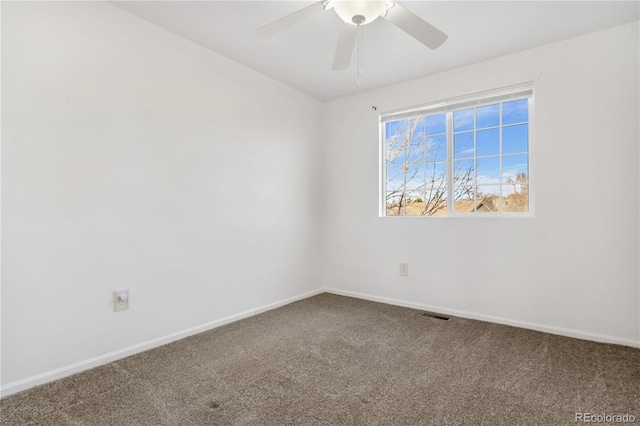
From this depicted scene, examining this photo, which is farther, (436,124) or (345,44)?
(436,124)

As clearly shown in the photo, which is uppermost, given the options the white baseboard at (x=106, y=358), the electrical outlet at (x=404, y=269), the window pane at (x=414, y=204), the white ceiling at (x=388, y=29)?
the white ceiling at (x=388, y=29)

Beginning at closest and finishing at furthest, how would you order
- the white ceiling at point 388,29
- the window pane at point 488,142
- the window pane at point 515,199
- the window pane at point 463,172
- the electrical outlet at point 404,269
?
the white ceiling at point 388,29 → the window pane at point 515,199 → the window pane at point 488,142 → the window pane at point 463,172 → the electrical outlet at point 404,269

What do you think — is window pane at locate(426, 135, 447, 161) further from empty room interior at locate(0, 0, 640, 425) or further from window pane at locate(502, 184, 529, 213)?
window pane at locate(502, 184, 529, 213)

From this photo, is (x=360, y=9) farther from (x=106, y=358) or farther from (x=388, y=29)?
(x=106, y=358)

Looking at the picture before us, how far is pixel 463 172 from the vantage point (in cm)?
294

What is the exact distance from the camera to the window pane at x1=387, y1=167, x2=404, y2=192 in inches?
131

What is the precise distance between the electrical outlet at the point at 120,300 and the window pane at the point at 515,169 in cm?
296

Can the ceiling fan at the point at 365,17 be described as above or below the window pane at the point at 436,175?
above

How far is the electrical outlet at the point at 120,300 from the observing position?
2.02 m

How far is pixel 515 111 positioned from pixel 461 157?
0.54 meters

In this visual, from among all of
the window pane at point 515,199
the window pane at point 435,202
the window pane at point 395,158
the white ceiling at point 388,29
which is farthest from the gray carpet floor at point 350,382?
the white ceiling at point 388,29

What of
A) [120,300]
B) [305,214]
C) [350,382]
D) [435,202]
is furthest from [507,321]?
[120,300]

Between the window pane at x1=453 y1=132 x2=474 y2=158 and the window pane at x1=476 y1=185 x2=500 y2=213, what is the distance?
333 mm

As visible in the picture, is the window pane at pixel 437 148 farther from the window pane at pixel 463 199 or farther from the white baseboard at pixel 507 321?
the white baseboard at pixel 507 321
